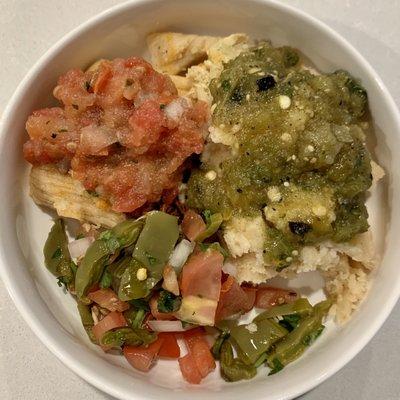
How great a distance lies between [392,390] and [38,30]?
2401 mm

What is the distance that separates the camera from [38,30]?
8.79 ft

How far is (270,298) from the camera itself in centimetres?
251

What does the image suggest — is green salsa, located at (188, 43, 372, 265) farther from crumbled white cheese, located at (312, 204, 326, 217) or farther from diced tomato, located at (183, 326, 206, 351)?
diced tomato, located at (183, 326, 206, 351)

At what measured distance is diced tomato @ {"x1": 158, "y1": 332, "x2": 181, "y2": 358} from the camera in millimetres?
2426

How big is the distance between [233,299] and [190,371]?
14.7 inches

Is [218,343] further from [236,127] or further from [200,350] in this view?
[236,127]

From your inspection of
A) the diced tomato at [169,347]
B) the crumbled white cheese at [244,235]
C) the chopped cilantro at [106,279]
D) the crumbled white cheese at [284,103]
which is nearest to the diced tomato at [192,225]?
the crumbled white cheese at [244,235]

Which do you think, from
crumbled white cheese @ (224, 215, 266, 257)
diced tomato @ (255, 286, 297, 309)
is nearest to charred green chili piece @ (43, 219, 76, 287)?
crumbled white cheese @ (224, 215, 266, 257)

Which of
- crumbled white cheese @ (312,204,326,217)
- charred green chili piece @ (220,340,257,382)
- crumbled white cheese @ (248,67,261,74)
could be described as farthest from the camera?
charred green chili piece @ (220,340,257,382)

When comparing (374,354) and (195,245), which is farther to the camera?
(374,354)

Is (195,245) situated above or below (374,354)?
above

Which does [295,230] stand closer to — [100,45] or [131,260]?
[131,260]

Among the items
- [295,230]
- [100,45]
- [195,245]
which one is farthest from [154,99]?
[295,230]

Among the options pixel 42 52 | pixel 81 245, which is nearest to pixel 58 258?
pixel 81 245
